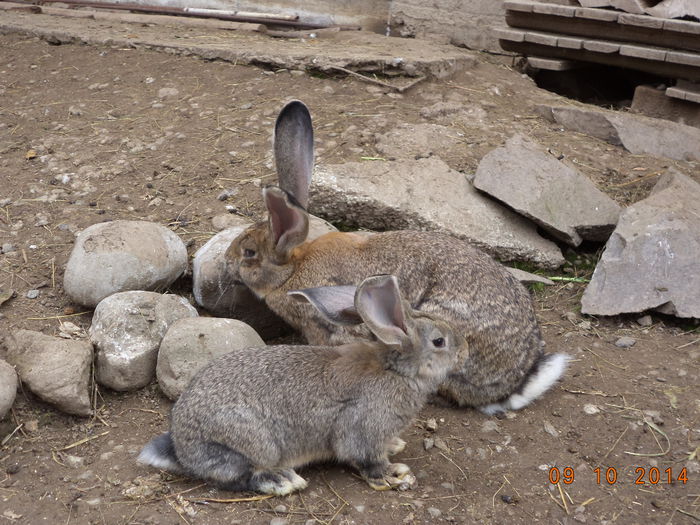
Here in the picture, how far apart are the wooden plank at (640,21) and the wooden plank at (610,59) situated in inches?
14.1

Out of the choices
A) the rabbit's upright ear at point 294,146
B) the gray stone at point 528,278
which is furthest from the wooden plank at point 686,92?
the rabbit's upright ear at point 294,146

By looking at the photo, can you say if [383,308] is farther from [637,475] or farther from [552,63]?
[552,63]

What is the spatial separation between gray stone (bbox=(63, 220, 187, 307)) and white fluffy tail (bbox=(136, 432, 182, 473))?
1360 millimetres

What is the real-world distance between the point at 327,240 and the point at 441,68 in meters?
3.78

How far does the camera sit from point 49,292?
533 cm

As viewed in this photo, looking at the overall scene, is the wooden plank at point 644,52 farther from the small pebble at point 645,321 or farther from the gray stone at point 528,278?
the small pebble at point 645,321

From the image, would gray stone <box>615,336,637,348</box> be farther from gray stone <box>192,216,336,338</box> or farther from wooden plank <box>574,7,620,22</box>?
wooden plank <box>574,7,620,22</box>

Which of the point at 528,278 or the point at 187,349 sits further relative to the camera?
the point at 528,278

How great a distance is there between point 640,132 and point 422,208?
266cm

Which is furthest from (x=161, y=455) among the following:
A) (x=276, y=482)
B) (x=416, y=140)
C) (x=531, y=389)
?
(x=416, y=140)

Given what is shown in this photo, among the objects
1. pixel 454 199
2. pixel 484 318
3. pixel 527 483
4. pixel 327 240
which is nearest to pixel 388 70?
pixel 454 199

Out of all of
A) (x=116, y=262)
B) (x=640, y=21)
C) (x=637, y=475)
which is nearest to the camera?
(x=637, y=475)

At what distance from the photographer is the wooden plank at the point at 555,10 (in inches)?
310

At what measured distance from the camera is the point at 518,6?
8.13 m
